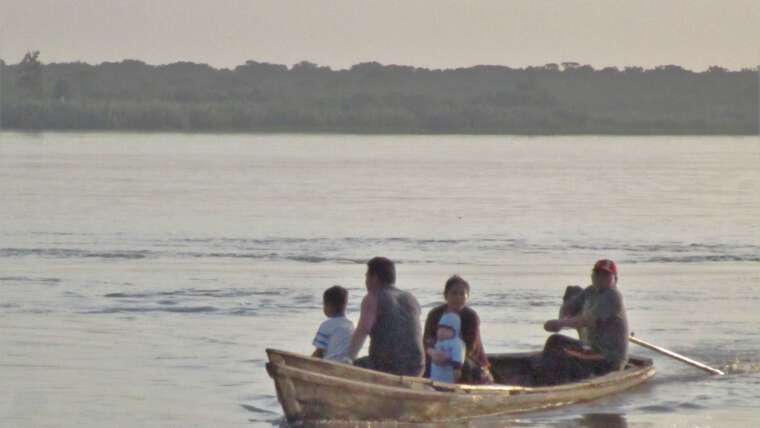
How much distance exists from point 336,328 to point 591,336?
9.87 ft

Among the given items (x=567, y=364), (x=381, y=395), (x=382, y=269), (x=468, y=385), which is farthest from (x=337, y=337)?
(x=567, y=364)

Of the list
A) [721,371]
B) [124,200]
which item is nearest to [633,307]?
[721,371]

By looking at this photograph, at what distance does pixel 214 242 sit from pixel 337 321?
17999 mm

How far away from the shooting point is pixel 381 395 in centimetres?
1538

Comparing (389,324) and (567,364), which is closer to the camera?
(389,324)

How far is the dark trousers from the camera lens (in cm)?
1761

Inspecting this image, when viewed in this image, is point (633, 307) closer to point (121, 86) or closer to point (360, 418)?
point (360, 418)

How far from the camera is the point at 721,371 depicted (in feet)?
64.5

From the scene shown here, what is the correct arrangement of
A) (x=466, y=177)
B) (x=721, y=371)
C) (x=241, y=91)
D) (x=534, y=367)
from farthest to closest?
1. (x=241, y=91)
2. (x=466, y=177)
3. (x=721, y=371)
4. (x=534, y=367)

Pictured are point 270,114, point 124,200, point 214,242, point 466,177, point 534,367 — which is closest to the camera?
point 534,367

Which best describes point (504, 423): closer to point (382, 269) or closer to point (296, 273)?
point (382, 269)

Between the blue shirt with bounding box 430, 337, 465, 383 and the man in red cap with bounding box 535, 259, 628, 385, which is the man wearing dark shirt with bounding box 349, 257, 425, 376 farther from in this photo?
the man in red cap with bounding box 535, 259, 628, 385

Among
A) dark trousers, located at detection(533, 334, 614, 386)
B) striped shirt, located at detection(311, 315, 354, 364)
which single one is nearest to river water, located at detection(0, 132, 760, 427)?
dark trousers, located at detection(533, 334, 614, 386)

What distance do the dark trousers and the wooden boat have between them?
2.33 feet
